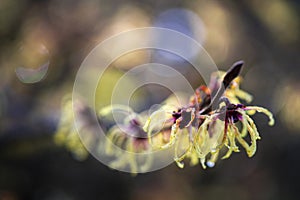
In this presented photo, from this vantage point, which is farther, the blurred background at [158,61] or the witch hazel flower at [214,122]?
the blurred background at [158,61]

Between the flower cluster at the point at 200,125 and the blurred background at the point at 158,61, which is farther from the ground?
the blurred background at the point at 158,61

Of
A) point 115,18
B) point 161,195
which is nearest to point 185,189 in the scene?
point 161,195

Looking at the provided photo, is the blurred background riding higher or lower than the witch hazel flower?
higher

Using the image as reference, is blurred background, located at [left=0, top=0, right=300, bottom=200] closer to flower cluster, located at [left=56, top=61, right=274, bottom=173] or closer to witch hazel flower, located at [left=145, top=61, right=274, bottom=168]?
flower cluster, located at [left=56, top=61, right=274, bottom=173]

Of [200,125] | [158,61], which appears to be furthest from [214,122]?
[158,61]

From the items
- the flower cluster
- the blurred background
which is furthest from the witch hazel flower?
the blurred background

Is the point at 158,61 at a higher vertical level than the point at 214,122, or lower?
higher

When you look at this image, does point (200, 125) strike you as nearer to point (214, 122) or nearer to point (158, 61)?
point (214, 122)

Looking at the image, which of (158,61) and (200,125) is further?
(158,61)

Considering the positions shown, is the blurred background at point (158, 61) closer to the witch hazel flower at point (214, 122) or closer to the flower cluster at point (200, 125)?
the flower cluster at point (200, 125)

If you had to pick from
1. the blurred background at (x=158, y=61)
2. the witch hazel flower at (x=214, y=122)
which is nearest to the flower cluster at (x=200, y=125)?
the witch hazel flower at (x=214, y=122)
